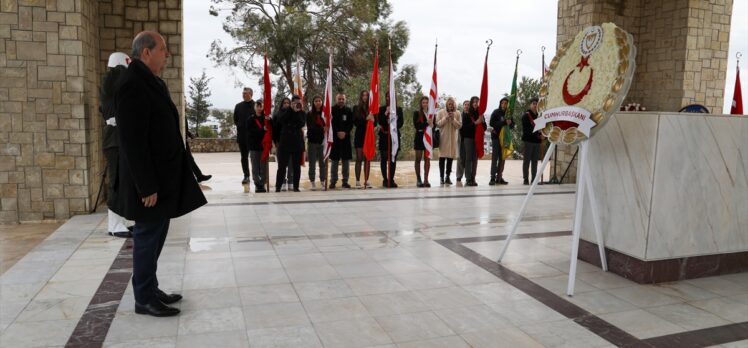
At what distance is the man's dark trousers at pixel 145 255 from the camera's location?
278cm

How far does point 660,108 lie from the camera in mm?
9031

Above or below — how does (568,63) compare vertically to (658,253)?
above

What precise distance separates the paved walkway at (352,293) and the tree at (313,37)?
507 inches

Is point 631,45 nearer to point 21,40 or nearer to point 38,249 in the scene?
point 38,249

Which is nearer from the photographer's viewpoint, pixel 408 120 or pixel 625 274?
pixel 625 274

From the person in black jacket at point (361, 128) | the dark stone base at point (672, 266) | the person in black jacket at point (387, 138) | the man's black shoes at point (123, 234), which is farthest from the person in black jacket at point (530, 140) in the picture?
the man's black shoes at point (123, 234)

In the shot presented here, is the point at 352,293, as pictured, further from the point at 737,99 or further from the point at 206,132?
the point at 206,132

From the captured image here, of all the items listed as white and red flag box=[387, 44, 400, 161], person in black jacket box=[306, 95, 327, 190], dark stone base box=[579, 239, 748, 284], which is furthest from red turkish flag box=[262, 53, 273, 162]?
dark stone base box=[579, 239, 748, 284]

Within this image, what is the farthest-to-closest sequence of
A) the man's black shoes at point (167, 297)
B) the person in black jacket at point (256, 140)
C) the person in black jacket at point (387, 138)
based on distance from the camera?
the person in black jacket at point (387, 138) → the person in black jacket at point (256, 140) → the man's black shoes at point (167, 297)

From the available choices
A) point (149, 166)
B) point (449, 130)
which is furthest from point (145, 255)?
point (449, 130)

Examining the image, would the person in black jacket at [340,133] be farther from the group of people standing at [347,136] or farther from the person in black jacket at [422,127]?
the person in black jacket at [422,127]

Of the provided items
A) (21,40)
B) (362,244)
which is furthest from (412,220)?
(21,40)

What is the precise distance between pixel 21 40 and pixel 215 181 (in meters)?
3.78

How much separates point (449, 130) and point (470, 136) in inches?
13.7
